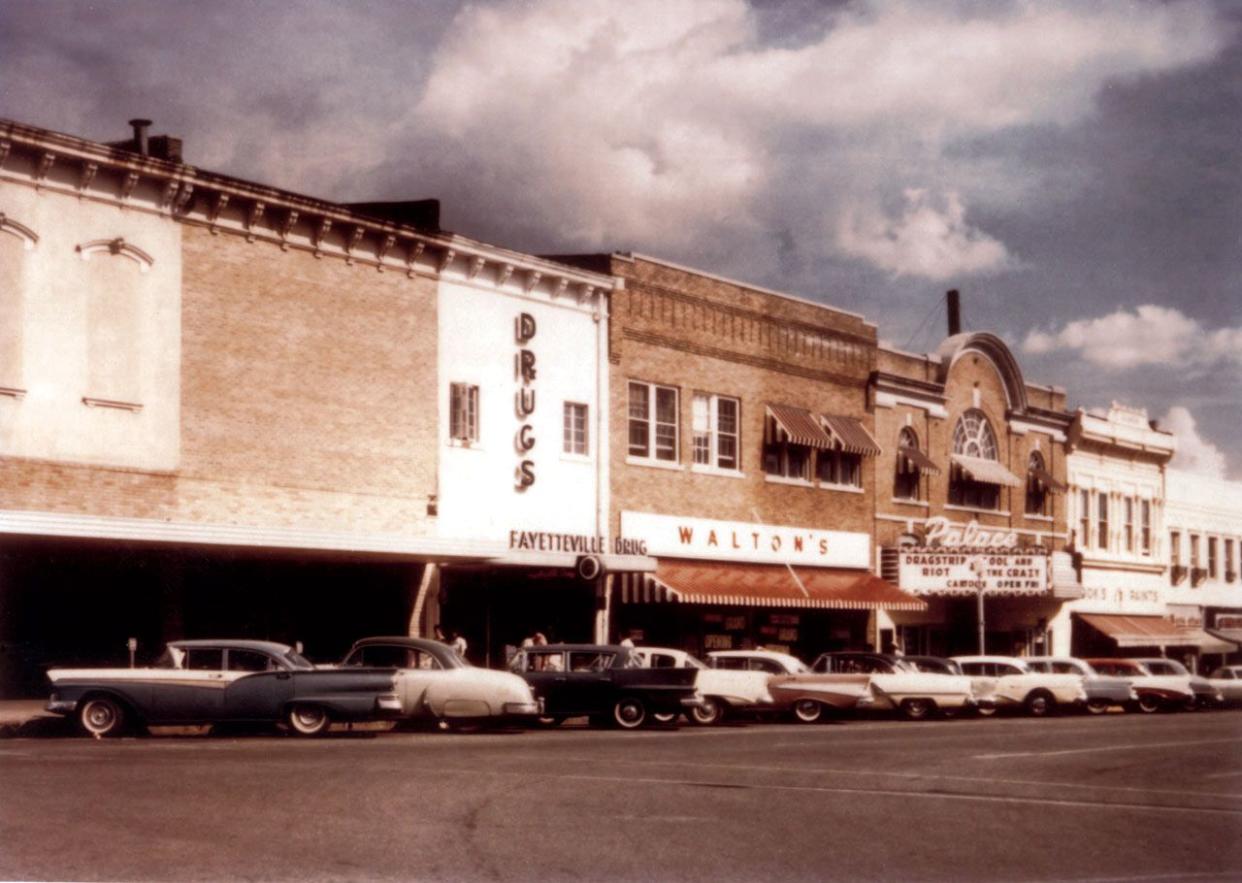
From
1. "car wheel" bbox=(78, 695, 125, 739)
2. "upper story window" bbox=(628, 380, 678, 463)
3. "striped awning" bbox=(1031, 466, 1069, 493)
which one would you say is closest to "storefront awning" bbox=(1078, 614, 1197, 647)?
"striped awning" bbox=(1031, 466, 1069, 493)

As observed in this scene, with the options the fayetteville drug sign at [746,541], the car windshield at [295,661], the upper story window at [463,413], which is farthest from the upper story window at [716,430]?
the car windshield at [295,661]

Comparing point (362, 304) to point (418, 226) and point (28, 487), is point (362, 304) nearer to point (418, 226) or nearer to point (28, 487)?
point (418, 226)

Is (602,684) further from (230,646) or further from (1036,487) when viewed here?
(1036,487)

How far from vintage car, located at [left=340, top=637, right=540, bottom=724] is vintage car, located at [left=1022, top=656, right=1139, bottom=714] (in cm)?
1731

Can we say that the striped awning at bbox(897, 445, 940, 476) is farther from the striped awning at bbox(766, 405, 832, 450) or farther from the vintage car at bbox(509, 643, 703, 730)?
the vintage car at bbox(509, 643, 703, 730)

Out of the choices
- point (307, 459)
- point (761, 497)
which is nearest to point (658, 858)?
point (307, 459)

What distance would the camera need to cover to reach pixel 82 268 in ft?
88.5

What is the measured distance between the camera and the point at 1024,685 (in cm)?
3778

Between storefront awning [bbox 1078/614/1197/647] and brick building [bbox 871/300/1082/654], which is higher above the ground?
brick building [bbox 871/300/1082/654]

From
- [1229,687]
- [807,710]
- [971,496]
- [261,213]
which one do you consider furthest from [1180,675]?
[261,213]

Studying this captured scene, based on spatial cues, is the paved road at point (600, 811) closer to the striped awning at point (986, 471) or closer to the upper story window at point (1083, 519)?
the striped awning at point (986, 471)

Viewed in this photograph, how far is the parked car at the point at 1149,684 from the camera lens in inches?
1618

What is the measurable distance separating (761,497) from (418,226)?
13.2 meters

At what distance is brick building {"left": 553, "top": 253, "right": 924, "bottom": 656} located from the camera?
127ft
